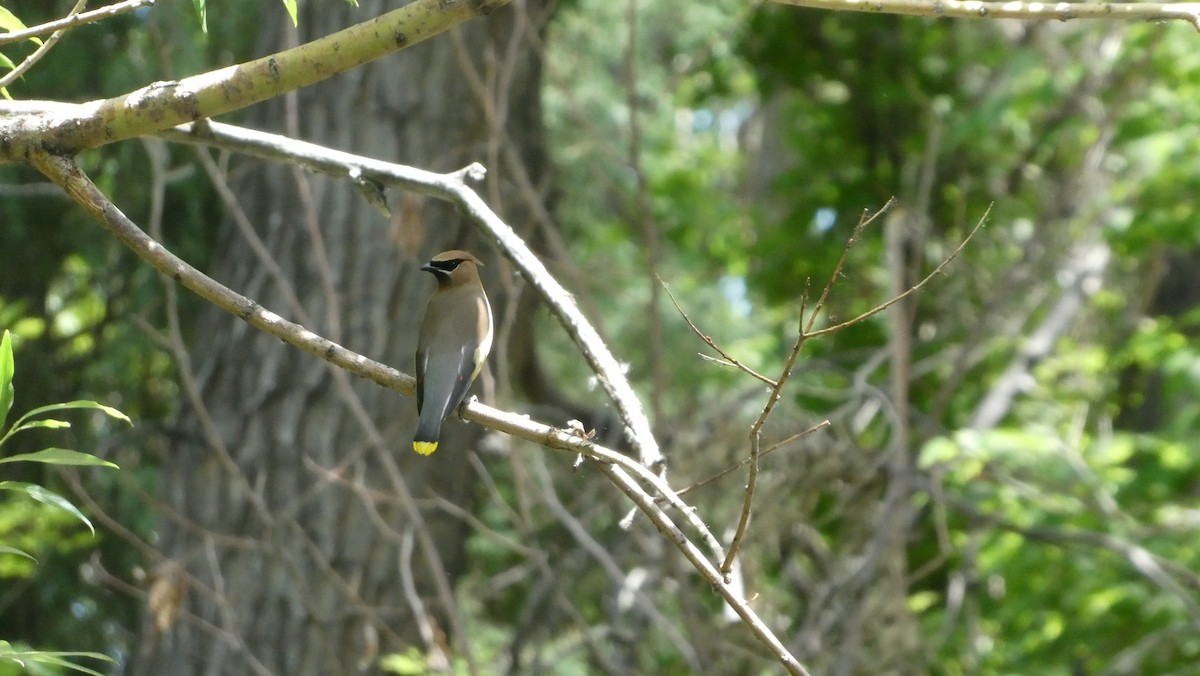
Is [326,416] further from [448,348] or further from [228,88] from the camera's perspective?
[228,88]

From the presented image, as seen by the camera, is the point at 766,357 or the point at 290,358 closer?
the point at 290,358

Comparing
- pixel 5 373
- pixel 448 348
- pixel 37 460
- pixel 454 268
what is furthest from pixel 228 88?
pixel 454 268

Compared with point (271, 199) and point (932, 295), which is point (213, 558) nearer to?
point (271, 199)

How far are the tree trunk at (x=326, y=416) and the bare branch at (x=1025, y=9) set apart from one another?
3.19 meters

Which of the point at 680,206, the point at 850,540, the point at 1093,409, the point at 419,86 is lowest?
the point at 850,540

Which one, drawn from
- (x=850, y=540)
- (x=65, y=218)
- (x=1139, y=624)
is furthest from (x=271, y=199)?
(x=1139, y=624)

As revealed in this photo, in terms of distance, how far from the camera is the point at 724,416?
5.85m

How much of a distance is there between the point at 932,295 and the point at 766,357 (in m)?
1.10

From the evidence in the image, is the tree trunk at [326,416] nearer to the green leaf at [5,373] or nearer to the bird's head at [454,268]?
the bird's head at [454,268]

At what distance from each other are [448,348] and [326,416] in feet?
7.22

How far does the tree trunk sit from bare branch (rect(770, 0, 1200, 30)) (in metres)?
3.19

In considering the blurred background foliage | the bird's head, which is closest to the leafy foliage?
the bird's head

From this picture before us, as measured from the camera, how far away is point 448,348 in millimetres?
3857

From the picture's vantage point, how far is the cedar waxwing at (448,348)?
356cm
